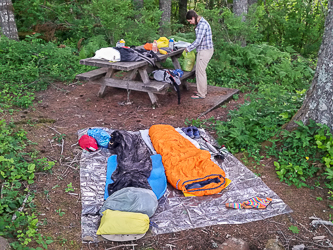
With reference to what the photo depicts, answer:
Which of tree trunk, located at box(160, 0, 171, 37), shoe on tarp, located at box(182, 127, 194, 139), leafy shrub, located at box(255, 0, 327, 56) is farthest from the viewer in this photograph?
tree trunk, located at box(160, 0, 171, 37)

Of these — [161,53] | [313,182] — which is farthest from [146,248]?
[161,53]

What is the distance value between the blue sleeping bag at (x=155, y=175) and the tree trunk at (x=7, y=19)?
642 centimetres

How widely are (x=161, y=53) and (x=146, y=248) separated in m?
4.99

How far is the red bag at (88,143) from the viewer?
4.69 meters

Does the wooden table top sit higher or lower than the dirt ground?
higher

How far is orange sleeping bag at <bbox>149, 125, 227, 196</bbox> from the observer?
385 cm

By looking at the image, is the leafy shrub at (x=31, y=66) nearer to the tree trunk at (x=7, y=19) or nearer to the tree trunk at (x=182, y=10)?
the tree trunk at (x=7, y=19)

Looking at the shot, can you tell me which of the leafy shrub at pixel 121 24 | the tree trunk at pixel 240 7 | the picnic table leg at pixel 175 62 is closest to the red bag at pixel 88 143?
the picnic table leg at pixel 175 62

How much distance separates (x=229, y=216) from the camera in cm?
348

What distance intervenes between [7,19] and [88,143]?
602 cm

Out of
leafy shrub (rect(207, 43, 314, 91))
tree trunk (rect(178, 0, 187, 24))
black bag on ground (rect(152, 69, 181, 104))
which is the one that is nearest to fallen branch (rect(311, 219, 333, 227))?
black bag on ground (rect(152, 69, 181, 104))

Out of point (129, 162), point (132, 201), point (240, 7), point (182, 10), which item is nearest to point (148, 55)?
point (129, 162)

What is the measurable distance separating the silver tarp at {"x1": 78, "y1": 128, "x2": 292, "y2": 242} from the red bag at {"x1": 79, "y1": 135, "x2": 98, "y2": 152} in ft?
0.99

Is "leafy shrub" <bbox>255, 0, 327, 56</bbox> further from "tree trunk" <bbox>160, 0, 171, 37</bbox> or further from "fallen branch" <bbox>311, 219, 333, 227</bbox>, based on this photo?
"fallen branch" <bbox>311, 219, 333, 227</bbox>
